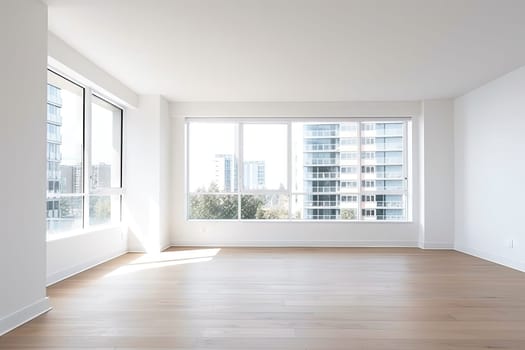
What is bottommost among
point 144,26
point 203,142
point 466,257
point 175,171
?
point 466,257

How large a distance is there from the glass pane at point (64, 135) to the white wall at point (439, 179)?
546 centimetres

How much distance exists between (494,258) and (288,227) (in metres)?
3.21

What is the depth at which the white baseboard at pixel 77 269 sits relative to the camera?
14.8 ft

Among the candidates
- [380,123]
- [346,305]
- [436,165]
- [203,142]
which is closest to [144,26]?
[346,305]

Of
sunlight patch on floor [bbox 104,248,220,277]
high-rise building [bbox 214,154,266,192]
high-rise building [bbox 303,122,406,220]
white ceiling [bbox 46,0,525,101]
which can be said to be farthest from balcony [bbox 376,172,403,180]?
sunlight patch on floor [bbox 104,248,220,277]

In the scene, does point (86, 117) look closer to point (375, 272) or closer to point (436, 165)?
point (375, 272)

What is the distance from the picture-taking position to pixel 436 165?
7.05 m

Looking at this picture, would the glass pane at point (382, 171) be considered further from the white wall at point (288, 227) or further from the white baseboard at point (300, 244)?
the white baseboard at point (300, 244)

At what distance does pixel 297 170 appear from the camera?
7508 mm

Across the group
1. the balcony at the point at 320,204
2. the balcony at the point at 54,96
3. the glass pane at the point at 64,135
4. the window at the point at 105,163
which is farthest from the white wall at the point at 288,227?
the balcony at the point at 54,96

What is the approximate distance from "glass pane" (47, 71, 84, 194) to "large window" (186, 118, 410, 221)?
244 cm

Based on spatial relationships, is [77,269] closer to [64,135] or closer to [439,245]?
[64,135]

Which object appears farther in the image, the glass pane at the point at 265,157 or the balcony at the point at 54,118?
the glass pane at the point at 265,157

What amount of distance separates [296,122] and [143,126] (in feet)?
8.78
